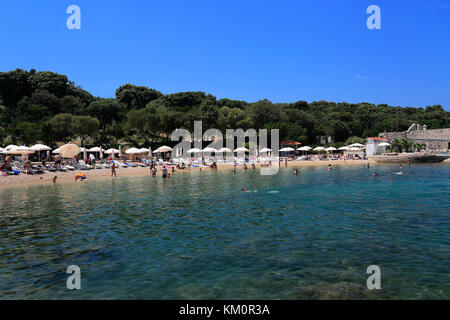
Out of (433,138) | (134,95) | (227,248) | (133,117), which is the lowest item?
(227,248)

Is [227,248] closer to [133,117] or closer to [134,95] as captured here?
[133,117]

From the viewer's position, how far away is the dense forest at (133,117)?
57.1 meters

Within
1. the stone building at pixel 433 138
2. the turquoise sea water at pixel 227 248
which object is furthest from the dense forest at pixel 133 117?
the turquoise sea water at pixel 227 248

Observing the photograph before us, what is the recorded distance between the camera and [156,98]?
98.2 metres

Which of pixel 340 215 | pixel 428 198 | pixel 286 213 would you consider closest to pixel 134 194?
pixel 286 213

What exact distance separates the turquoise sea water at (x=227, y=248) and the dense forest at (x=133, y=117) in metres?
42.0

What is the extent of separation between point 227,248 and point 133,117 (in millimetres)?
56183

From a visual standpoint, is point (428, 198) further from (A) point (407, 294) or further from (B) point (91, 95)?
(B) point (91, 95)

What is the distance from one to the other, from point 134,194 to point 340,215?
44.0 ft

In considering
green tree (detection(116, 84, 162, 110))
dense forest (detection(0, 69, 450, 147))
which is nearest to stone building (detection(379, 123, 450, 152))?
dense forest (detection(0, 69, 450, 147))

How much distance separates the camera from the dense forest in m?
57.1

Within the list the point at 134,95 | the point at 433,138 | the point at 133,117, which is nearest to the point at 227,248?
the point at 133,117

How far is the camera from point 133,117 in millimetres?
61969

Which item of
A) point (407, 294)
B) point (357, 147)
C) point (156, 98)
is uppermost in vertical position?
point (156, 98)
